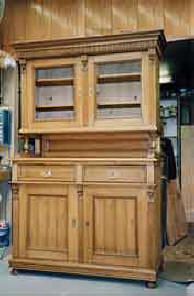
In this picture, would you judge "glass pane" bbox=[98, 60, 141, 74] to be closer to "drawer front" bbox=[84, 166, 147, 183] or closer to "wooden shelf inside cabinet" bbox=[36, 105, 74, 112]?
"wooden shelf inside cabinet" bbox=[36, 105, 74, 112]

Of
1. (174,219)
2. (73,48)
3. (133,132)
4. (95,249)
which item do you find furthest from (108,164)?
(174,219)

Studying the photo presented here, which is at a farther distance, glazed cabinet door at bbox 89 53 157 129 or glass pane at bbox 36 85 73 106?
glass pane at bbox 36 85 73 106

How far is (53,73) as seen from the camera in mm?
3494

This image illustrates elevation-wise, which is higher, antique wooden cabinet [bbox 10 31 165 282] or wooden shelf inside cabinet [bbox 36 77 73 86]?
wooden shelf inside cabinet [bbox 36 77 73 86]

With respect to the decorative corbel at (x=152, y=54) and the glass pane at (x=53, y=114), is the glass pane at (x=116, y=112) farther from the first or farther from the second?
the decorative corbel at (x=152, y=54)

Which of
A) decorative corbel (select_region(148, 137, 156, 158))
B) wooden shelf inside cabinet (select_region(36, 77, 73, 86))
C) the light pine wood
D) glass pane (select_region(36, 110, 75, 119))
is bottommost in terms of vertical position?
decorative corbel (select_region(148, 137, 156, 158))

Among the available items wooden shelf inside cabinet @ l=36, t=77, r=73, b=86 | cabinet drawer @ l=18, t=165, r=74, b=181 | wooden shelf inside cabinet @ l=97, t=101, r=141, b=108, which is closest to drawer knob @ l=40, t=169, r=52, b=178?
cabinet drawer @ l=18, t=165, r=74, b=181

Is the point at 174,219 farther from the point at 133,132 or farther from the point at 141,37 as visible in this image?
the point at 141,37

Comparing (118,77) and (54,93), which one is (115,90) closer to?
(118,77)

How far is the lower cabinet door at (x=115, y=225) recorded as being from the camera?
3010 mm

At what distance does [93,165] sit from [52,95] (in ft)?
2.96

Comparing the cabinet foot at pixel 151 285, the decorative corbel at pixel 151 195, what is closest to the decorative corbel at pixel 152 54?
the decorative corbel at pixel 151 195

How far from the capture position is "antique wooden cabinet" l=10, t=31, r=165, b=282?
119 inches

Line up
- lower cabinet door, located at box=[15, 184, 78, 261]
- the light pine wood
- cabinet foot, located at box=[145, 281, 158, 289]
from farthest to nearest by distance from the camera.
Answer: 1. the light pine wood
2. lower cabinet door, located at box=[15, 184, 78, 261]
3. cabinet foot, located at box=[145, 281, 158, 289]
